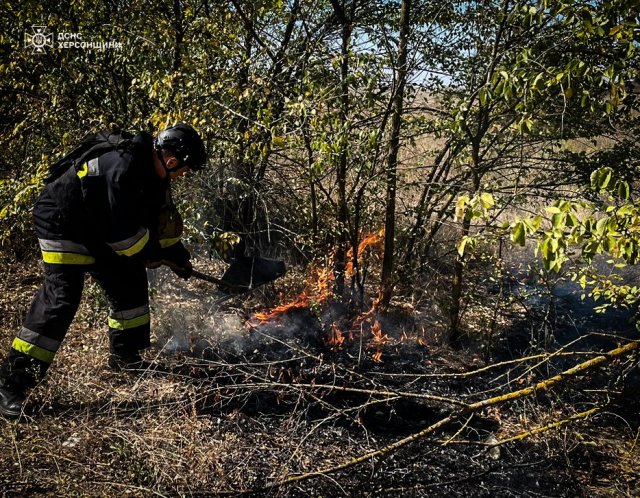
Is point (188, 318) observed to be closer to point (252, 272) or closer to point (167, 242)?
point (252, 272)

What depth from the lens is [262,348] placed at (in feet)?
16.9

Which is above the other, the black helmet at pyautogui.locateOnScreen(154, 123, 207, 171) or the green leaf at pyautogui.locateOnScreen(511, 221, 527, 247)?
the black helmet at pyautogui.locateOnScreen(154, 123, 207, 171)

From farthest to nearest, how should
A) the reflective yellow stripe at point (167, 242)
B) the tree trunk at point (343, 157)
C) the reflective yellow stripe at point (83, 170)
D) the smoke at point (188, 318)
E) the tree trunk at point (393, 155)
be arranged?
the smoke at point (188, 318) < the tree trunk at point (393, 155) < the tree trunk at point (343, 157) < the reflective yellow stripe at point (167, 242) < the reflective yellow stripe at point (83, 170)

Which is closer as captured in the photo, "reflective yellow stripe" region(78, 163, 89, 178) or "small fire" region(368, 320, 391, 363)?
"reflective yellow stripe" region(78, 163, 89, 178)

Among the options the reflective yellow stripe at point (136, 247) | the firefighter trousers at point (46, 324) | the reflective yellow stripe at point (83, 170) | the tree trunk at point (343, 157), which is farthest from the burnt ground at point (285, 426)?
the reflective yellow stripe at point (83, 170)

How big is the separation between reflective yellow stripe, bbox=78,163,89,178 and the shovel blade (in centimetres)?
187

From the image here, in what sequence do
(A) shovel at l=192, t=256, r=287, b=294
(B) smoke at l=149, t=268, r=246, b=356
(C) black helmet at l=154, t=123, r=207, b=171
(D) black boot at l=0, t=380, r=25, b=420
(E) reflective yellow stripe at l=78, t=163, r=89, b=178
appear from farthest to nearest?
(A) shovel at l=192, t=256, r=287, b=294 → (B) smoke at l=149, t=268, r=246, b=356 → (C) black helmet at l=154, t=123, r=207, b=171 → (E) reflective yellow stripe at l=78, t=163, r=89, b=178 → (D) black boot at l=0, t=380, r=25, b=420

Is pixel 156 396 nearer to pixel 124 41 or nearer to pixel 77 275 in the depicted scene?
pixel 77 275

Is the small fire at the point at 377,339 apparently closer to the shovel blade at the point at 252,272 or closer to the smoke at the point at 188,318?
the shovel blade at the point at 252,272

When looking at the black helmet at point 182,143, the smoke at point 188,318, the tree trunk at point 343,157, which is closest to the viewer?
the black helmet at point 182,143

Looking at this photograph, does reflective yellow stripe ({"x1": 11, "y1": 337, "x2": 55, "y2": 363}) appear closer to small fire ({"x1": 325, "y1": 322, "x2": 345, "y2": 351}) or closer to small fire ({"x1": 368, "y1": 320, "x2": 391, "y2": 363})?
small fire ({"x1": 325, "y1": 322, "x2": 345, "y2": 351})

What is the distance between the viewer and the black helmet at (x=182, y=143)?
3770 millimetres

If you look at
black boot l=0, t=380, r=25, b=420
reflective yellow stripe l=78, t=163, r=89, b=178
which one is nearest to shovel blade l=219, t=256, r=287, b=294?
reflective yellow stripe l=78, t=163, r=89, b=178

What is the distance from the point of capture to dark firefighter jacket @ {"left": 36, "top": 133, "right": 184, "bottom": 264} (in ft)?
11.7
